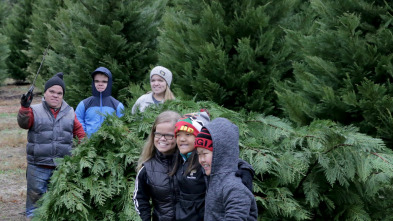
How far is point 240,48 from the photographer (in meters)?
5.24

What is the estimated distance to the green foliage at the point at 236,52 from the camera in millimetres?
5297

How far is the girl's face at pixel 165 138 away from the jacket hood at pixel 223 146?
0.65 meters

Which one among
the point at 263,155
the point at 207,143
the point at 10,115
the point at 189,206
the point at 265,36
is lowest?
the point at 10,115

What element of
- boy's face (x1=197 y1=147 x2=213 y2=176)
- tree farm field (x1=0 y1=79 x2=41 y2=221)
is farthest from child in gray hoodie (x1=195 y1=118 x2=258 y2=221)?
tree farm field (x1=0 y1=79 x2=41 y2=221)

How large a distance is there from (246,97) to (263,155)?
197 centimetres

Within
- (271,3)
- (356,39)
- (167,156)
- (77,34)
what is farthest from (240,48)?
(77,34)

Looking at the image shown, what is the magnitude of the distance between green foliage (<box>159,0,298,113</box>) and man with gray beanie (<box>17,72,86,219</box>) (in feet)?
4.95

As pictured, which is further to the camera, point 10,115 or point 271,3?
point 10,115

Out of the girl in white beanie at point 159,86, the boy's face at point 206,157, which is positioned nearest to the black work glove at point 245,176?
the boy's face at point 206,157

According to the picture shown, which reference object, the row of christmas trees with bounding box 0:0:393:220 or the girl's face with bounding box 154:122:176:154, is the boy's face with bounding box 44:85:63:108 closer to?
the row of christmas trees with bounding box 0:0:393:220

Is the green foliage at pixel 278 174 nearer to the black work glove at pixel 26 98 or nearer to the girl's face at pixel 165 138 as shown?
the girl's face at pixel 165 138

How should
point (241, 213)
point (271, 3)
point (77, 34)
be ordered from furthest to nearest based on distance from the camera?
point (77, 34)
point (271, 3)
point (241, 213)

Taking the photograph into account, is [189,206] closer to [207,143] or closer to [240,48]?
[207,143]

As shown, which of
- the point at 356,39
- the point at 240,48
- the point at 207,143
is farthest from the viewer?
the point at 240,48
